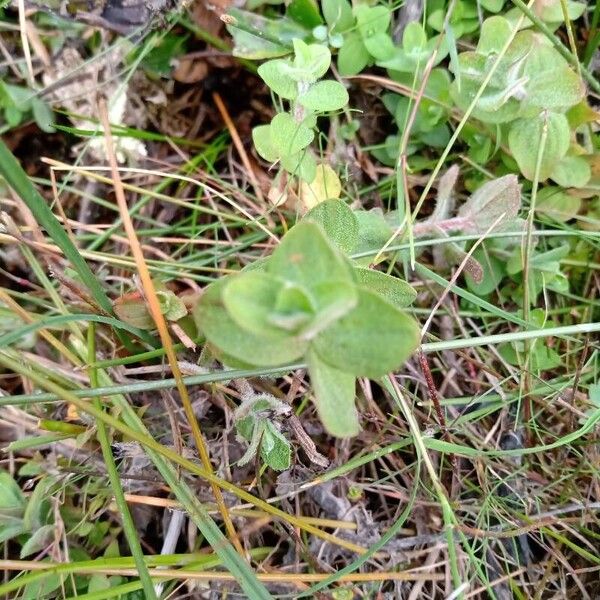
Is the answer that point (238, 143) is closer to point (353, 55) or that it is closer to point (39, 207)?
point (353, 55)

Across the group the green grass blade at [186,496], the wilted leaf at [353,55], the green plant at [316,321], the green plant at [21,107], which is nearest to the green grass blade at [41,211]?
the green grass blade at [186,496]

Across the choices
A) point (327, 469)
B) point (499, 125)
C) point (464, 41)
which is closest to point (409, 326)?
point (327, 469)

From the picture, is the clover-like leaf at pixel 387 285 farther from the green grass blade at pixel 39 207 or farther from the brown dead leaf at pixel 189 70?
the brown dead leaf at pixel 189 70

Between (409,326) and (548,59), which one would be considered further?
(548,59)

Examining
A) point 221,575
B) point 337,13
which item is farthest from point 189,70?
point 221,575

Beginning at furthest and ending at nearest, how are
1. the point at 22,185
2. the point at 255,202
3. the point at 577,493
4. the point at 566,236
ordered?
the point at 255,202
the point at 566,236
the point at 577,493
the point at 22,185

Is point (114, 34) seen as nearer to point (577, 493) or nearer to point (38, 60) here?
point (38, 60)
